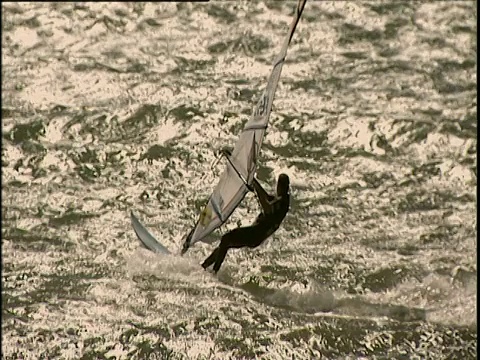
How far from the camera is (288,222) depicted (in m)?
10.6

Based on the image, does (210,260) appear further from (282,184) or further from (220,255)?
(282,184)

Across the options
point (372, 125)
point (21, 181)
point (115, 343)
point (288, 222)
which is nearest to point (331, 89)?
point (372, 125)

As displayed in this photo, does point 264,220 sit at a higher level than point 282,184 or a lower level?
lower

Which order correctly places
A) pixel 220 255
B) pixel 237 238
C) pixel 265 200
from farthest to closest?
pixel 220 255 → pixel 237 238 → pixel 265 200

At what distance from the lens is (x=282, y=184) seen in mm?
8477

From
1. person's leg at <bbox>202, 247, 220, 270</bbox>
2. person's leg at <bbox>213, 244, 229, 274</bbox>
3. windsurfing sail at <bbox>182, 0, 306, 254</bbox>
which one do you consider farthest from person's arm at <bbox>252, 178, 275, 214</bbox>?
person's leg at <bbox>202, 247, 220, 270</bbox>

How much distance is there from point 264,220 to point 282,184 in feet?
1.12

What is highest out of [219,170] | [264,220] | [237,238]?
[264,220]

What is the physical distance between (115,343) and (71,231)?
7.27 feet

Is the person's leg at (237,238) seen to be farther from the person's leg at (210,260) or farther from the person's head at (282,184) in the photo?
the person's head at (282,184)

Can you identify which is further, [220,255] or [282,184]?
[220,255]

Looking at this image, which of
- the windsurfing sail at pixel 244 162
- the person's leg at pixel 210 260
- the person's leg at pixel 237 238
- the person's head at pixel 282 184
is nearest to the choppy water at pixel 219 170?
the person's leg at pixel 210 260

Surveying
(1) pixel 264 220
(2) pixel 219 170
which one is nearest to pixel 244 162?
(1) pixel 264 220

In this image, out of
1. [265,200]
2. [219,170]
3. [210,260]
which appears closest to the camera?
[265,200]
